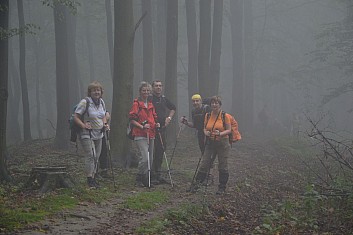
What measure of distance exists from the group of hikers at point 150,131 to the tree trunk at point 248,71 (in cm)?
1977

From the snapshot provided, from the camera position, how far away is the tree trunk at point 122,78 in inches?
517

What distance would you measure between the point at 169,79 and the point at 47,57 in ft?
83.6

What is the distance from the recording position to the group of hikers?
10031 millimetres

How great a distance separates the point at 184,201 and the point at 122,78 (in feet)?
16.1

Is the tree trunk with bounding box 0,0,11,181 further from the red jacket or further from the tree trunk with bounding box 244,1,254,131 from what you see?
the tree trunk with bounding box 244,1,254,131

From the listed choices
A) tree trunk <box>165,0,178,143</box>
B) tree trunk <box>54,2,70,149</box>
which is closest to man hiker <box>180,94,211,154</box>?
tree trunk <box>165,0,178,143</box>

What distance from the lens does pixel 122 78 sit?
1334 cm

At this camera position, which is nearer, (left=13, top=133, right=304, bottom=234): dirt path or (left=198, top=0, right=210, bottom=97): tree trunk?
(left=13, top=133, right=304, bottom=234): dirt path

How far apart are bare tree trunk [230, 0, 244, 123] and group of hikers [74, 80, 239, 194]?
1900cm

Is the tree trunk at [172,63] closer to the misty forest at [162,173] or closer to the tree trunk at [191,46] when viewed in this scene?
the misty forest at [162,173]

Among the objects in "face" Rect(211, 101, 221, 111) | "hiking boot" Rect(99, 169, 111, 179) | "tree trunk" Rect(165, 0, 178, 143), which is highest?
"tree trunk" Rect(165, 0, 178, 143)

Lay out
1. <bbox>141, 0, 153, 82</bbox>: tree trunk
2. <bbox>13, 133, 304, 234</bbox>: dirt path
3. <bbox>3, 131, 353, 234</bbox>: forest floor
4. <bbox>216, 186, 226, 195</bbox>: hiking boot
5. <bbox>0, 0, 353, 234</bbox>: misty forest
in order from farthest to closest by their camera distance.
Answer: <bbox>141, 0, 153, 82</bbox>: tree trunk
<bbox>216, 186, 226, 195</bbox>: hiking boot
<bbox>0, 0, 353, 234</bbox>: misty forest
<bbox>3, 131, 353, 234</bbox>: forest floor
<bbox>13, 133, 304, 234</bbox>: dirt path

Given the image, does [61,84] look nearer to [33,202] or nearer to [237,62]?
[33,202]

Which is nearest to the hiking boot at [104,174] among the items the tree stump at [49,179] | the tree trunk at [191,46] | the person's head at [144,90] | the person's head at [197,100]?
the tree stump at [49,179]
